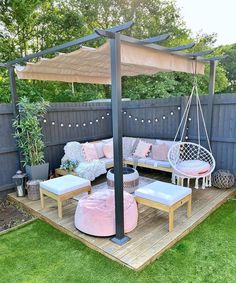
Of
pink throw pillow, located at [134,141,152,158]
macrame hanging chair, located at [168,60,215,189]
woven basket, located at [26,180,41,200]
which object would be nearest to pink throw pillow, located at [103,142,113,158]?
pink throw pillow, located at [134,141,152,158]

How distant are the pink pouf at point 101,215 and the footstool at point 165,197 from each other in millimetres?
184

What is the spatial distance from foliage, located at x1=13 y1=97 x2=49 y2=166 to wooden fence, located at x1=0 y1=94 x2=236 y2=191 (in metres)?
0.19

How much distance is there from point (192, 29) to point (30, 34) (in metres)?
8.30

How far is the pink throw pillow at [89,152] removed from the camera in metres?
4.99

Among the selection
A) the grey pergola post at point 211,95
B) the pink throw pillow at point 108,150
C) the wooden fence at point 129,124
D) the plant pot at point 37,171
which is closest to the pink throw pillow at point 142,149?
the wooden fence at point 129,124

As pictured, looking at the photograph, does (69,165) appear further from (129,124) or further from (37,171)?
(129,124)

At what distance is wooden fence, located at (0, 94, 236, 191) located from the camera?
4281 millimetres

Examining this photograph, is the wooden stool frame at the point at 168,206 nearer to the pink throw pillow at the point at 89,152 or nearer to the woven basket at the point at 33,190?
the woven basket at the point at 33,190

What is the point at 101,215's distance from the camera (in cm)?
285

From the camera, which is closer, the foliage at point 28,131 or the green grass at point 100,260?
the green grass at point 100,260

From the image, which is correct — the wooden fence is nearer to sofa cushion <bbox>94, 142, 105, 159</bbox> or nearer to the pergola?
the pergola

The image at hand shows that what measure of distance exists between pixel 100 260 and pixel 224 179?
2.81m

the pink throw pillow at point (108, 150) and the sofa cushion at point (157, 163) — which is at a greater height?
the pink throw pillow at point (108, 150)

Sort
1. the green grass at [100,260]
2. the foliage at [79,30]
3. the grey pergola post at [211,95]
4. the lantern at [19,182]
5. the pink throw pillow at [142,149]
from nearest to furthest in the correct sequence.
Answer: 1. the green grass at [100,260]
2. the lantern at [19,182]
3. the grey pergola post at [211,95]
4. the pink throw pillow at [142,149]
5. the foliage at [79,30]
